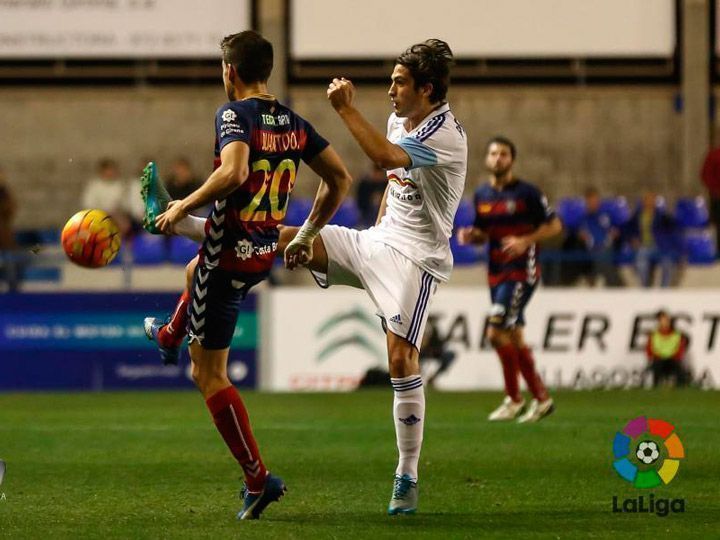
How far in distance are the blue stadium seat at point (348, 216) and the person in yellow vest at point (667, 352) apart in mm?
4018

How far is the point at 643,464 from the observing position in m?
7.75

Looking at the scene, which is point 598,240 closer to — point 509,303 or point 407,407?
point 509,303

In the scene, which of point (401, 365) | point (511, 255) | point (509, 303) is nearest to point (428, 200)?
point (401, 365)

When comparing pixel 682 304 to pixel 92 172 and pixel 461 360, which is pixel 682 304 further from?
pixel 92 172

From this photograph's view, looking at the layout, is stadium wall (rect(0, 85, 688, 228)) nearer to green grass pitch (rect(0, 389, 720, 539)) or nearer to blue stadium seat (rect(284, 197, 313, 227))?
blue stadium seat (rect(284, 197, 313, 227))

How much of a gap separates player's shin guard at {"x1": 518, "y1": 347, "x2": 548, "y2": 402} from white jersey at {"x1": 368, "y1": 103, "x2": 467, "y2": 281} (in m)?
4.64

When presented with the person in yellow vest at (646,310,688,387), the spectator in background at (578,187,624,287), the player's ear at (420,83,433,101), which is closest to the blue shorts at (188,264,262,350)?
the player's ear at (420,83,433,101)

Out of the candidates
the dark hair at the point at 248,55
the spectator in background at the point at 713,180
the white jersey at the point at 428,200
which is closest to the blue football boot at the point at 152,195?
the dark hair at the point at 248,55

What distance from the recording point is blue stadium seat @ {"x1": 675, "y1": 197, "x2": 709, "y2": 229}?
742 inches

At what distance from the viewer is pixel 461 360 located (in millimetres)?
16062

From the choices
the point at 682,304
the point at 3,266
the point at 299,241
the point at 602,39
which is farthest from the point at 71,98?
the point at 299,241

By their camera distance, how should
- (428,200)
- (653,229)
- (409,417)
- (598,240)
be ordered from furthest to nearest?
(598,240)
(653,229)
(428,200)
(409,417)

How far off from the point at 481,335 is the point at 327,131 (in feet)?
20.9

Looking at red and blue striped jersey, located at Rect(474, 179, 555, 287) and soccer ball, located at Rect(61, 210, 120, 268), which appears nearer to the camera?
soccer ball, located at Rect(61, 210, 120, 268)
